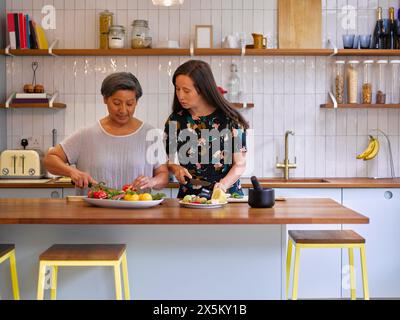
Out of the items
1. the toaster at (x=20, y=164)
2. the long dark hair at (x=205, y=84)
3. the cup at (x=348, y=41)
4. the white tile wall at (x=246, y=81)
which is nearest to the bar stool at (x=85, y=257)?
the long dark hair at (x=205, y=84)

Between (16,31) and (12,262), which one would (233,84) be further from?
(12,262)

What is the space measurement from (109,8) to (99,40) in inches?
9.9

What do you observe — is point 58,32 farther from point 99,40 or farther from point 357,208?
point 357,208

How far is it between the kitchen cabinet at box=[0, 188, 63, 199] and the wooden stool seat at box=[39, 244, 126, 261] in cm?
166

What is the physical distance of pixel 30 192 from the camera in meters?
4.30

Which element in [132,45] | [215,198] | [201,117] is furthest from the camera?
[132,45]

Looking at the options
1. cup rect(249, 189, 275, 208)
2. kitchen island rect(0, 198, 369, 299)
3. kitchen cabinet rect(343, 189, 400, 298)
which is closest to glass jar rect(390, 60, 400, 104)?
kitchen cabinet rect(343, 189, 400, 298)

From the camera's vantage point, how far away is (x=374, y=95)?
4883 mm

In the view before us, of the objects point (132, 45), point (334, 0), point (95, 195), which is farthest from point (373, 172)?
point (95, 195)

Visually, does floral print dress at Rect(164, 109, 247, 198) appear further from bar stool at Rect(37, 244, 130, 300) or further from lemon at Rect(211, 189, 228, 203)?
bar stool at Rect(37, 244, 130, 300)

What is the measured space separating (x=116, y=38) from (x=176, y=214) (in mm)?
2482

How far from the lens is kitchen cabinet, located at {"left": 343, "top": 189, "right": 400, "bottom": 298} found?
4297 mm

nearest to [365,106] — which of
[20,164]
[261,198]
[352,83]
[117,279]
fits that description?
[352,83]

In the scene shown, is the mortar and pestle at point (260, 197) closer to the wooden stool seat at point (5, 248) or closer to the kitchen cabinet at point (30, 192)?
the wooden stool seat at point (5, 248)
